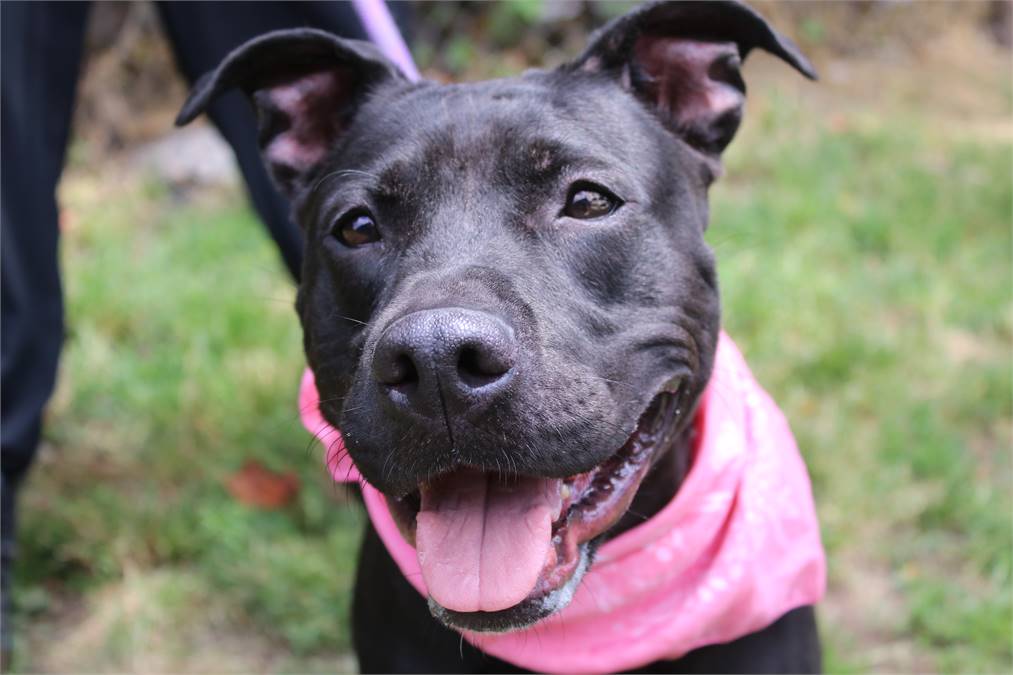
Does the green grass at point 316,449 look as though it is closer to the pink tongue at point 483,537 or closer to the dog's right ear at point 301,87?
the dog's right ear at point 301,87

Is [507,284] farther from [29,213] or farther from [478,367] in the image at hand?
[29,213]

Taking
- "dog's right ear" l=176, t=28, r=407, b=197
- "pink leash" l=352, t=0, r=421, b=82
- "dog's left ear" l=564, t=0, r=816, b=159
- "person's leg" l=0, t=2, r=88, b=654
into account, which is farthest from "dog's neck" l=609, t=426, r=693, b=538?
"person's leg" l=0, t=2, r=88, b=654

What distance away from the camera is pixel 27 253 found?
3619 mm

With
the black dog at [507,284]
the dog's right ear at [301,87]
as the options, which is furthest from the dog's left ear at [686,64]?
the dog's right ear at [301,87]

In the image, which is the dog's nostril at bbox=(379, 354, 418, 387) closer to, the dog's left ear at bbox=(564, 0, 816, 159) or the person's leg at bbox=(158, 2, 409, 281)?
the dog's left ear at bbox=(564, 0, 816, 159)

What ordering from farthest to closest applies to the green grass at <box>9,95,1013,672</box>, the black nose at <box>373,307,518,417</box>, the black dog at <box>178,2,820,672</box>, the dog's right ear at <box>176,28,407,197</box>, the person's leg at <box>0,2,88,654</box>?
the green grass at <box>9,95,1013,672</box>, the person's leg at <box>0,2,88,654</box>, the dog's right ear at <box>176,28,407,197</box>, the black dog at <box>178,2,820,672</box>, the black nose at <box>373,307,518,417</box>

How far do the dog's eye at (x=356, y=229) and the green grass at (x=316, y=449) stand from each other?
43.6 inches

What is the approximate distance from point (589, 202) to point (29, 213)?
194cm

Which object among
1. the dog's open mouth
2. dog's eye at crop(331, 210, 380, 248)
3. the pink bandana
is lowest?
the pink bandana

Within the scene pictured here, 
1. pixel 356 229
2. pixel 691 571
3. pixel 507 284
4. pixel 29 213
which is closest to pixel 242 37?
pixel 29 213

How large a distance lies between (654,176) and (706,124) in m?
0.42

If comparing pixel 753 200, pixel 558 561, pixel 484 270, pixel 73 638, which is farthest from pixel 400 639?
pixel 753 200

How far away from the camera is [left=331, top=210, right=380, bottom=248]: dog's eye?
2.74 metres

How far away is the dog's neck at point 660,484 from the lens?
9.47 ft
